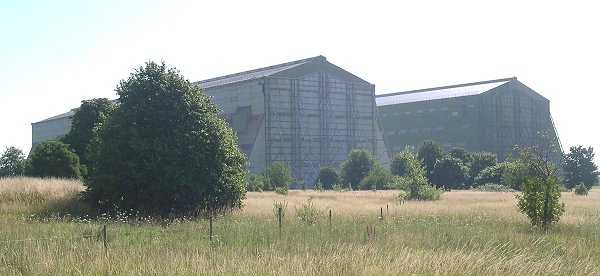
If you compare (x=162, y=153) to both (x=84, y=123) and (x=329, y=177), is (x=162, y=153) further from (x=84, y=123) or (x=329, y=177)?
(x=329, y=177)

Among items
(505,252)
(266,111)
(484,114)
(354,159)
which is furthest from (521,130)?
(505,252)

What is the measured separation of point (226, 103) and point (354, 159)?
21.6 m

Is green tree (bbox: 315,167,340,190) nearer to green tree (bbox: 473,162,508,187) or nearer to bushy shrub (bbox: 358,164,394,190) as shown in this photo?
bushy shrub (bbox: 358,164,394,190)

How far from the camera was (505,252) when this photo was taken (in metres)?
14.7

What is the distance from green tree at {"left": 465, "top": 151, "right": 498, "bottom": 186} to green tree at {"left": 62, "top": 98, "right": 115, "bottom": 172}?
6659cm

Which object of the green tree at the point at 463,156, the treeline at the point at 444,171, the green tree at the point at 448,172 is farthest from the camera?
the green tree at the point at 463,156

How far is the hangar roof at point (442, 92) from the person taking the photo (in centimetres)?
12538

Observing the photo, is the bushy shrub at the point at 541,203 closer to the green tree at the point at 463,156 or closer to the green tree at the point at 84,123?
the green tree at the point at 84,123

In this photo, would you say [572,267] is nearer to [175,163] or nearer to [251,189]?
[175,163]

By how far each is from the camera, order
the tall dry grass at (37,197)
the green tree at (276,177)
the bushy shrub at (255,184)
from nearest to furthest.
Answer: the tall dry grass at (37,197)
the bushy shrub at (255,184)
the green tree at (276,177)

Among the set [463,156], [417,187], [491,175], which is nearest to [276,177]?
[417,187]

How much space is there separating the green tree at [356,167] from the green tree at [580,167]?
92.8 feet

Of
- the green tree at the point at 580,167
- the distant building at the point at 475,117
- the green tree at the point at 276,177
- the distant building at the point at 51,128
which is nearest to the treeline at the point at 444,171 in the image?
the green tree at the point at 580,167

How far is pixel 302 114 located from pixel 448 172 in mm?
23528
